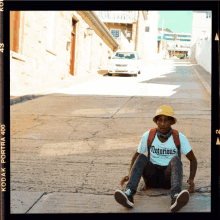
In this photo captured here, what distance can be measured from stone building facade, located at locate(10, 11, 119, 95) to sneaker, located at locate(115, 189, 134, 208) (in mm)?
8193

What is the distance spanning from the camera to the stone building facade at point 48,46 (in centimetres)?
1097

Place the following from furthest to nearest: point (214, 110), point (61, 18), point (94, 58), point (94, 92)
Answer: point (94, 58)
point (61, 18)
point (94, 92)
point (214, 110)

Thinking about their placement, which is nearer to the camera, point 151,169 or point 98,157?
point 151,169

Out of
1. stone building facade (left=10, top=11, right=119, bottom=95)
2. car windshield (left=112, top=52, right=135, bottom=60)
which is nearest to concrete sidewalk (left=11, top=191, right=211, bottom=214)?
stone building facade (left=10, top=11, right=119, bottom=95)

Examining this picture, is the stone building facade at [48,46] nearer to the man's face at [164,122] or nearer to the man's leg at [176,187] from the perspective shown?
the man's face at [164,122]

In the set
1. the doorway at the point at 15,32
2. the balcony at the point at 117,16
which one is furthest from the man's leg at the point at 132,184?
the balcony at the point at 117,16

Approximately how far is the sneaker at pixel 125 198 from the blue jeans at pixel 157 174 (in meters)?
0.07

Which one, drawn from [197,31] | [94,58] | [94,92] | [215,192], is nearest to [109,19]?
[94,58]

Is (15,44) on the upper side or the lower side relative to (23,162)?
upper

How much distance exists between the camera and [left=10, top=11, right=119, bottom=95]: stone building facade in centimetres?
1097

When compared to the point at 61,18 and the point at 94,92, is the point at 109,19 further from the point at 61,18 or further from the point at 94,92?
the point at 94,92

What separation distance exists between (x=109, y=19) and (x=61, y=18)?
21050 millimetres

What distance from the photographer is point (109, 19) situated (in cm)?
3534

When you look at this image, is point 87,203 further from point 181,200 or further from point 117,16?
point 117,16
